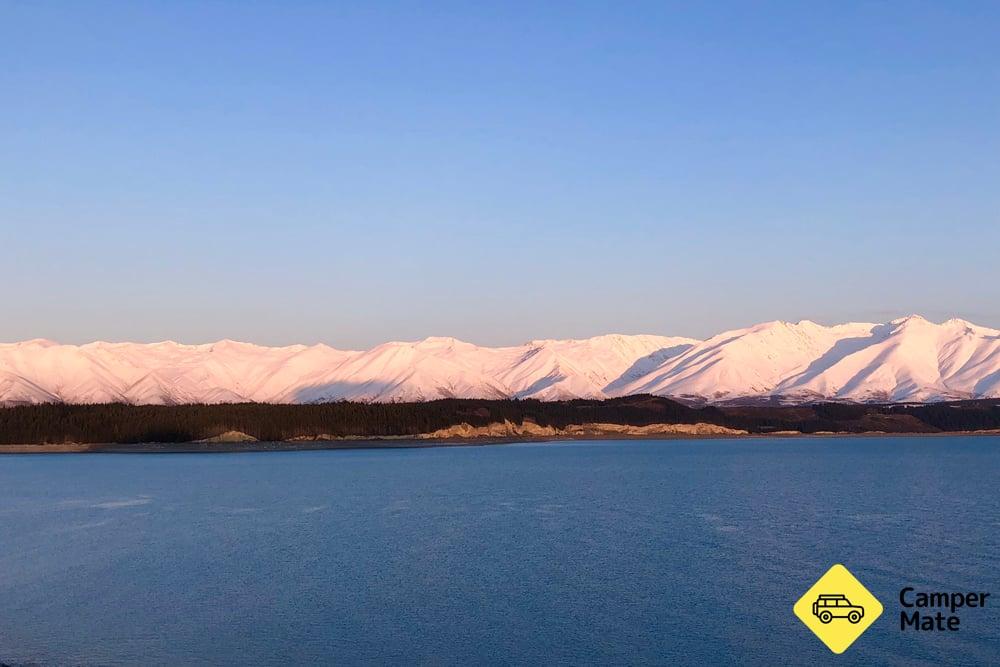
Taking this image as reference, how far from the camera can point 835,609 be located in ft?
131

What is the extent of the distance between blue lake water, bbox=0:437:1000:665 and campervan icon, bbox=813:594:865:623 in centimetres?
92

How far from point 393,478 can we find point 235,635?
76196mm

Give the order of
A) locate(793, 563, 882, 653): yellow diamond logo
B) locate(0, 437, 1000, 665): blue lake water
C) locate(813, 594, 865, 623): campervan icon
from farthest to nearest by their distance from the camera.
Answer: locate(813, 594, 865, 623): campervan icon, locate(793, 563, 882, 653): yellow diamond logo, locate(0, 437, 1000, 665): blue lake water

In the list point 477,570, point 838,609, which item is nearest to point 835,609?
point 838,609

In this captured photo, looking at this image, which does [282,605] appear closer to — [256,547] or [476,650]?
[476,650]

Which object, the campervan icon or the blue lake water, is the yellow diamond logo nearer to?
the campervan icon

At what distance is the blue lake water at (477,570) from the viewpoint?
35156mm

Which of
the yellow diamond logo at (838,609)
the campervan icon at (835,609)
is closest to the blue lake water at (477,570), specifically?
the yellow diamond logo at (838,609)

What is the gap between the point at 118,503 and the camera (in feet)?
278

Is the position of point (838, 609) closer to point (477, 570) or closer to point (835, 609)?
point (835, 609)

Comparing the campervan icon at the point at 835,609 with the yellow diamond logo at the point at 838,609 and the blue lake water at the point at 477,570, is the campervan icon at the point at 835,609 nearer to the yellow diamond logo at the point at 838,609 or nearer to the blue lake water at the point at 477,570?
the yellow diamond logo at the point at 838,609

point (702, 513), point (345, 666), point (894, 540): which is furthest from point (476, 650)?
point (702, 513)

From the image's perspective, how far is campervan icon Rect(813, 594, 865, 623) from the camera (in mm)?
38219

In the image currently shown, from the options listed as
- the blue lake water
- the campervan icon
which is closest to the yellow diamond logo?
the campervan icon
